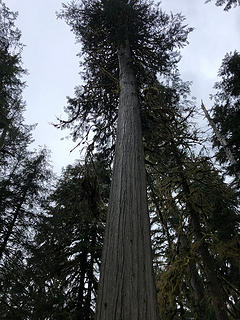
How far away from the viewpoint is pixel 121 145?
10.6 ft

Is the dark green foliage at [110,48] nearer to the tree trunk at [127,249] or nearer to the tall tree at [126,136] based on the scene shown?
the tall tree at [126,136]

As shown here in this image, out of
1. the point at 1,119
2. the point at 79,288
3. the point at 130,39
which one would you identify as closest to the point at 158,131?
the point at 130,39

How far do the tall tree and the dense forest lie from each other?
0.01 m

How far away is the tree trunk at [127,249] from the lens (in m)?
1.52

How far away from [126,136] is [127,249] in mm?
1874

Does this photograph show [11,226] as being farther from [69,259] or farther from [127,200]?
[127,200]

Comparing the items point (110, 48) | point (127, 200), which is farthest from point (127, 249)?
point (110, 48)

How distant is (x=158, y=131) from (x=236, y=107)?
5.85m

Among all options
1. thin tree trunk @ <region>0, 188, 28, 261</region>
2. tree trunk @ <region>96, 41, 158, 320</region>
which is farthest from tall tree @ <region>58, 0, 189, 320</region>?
thin tree trunk @ <region>0, 188, 28, 261</region>

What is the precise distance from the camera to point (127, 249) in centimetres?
185

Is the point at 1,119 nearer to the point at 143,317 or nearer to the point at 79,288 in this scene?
the point at 79,288

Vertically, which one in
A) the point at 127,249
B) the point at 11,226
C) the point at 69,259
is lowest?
the point at 127,249

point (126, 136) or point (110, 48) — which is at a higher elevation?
point (110, 48)

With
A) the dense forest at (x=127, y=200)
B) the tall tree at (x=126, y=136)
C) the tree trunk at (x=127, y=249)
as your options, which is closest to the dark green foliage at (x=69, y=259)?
the dense forest at (x=127, y=200)
